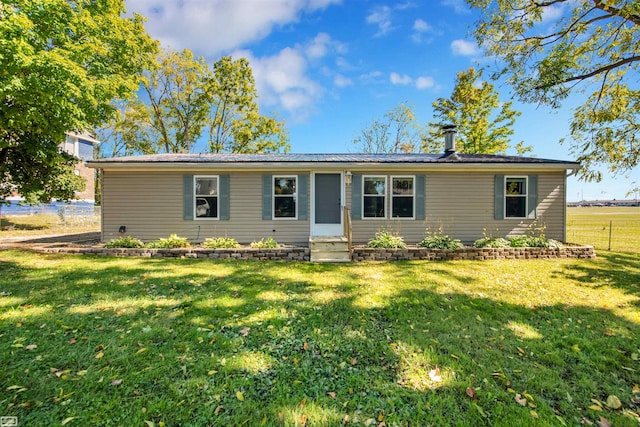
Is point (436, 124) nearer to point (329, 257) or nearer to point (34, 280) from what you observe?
point (329, 257)

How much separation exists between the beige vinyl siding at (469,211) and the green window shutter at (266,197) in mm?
2898

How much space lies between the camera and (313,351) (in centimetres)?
275

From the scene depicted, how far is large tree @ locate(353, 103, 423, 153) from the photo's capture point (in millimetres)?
21297

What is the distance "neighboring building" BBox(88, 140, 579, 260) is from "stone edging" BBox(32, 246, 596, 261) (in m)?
1.36

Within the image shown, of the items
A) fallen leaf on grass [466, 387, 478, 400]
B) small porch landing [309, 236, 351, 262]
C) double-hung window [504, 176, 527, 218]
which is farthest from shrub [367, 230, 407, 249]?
fallen leaf on grass [466, 387, 478, 400]

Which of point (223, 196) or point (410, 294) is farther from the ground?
point (223, 196)

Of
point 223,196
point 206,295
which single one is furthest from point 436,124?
point 206,295

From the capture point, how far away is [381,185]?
8719mm

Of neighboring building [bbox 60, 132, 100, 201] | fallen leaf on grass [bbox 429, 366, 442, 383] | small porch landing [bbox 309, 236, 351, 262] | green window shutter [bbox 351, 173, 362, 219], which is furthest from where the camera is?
neighboring building [bbox 60, 132, 100, 201]

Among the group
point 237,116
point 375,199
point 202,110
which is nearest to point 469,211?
point 375,199

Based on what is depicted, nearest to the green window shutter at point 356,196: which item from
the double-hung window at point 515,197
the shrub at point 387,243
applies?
the shrub at point 387,243

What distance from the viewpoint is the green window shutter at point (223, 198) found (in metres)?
8.48

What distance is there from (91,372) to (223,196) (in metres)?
6.53

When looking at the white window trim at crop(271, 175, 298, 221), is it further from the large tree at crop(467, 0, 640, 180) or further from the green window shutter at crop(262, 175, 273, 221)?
the large tree at crop(467, 0, 640, 180)
